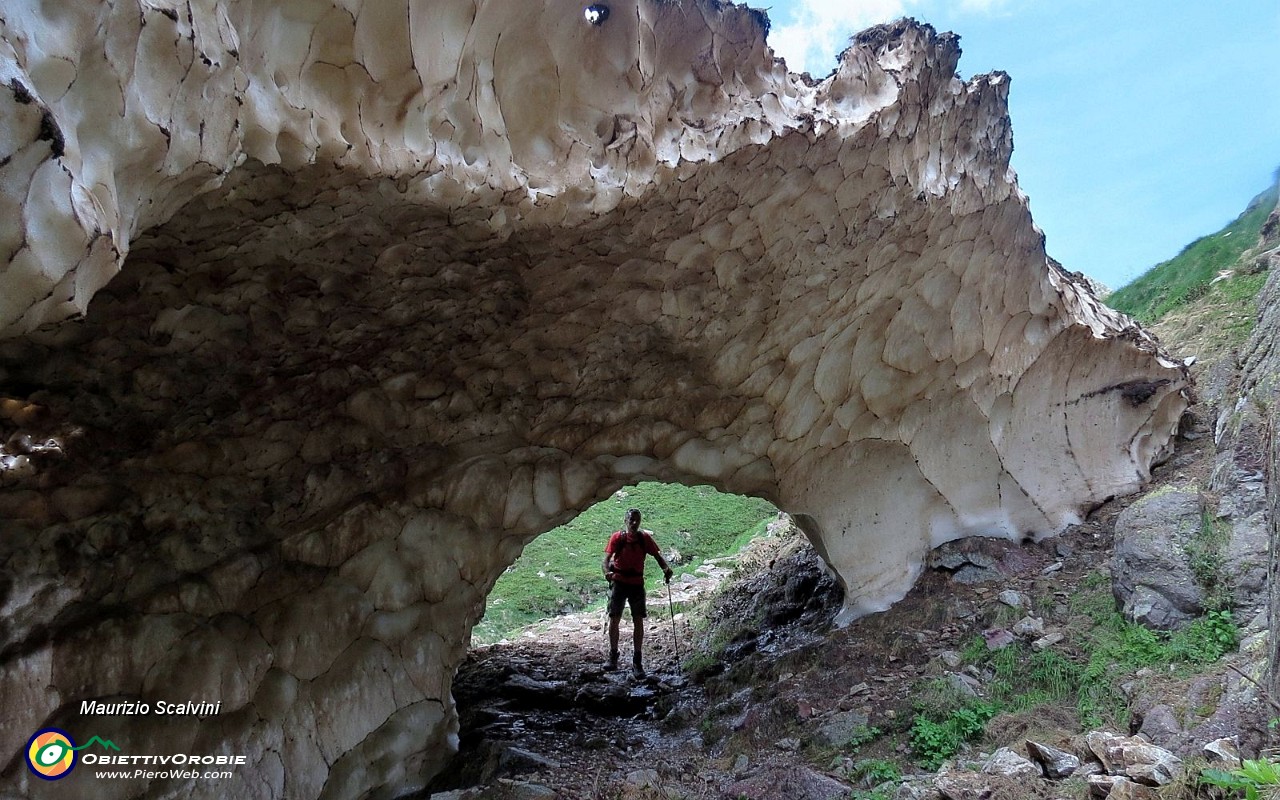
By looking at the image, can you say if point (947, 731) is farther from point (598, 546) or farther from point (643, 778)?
point (598, 546)

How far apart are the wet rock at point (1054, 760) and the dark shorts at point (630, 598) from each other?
3.79 metres

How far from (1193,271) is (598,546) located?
9766 mm

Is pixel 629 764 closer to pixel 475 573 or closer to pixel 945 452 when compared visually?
pixel 475 573

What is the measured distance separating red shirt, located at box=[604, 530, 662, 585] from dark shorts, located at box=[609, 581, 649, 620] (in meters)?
0.04

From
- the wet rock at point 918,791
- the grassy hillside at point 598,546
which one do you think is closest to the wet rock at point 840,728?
the wet rock at point 918,791

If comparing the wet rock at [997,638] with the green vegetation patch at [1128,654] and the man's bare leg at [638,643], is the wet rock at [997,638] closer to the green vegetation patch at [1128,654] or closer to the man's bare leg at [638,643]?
the green vegetation patch at [1128,654]

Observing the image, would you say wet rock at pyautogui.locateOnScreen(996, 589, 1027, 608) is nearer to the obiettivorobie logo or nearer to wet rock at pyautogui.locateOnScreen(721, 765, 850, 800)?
wet rock at pyautogui.locateOnScreen(721, 765, 850, 800)

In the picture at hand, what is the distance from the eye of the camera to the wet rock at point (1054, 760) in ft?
10.7

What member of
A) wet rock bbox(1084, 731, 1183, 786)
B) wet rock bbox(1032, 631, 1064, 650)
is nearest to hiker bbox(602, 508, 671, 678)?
wet rock bbox(1032, 631, 1064, 650)

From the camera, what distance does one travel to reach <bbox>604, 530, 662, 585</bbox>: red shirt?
22.4 ft

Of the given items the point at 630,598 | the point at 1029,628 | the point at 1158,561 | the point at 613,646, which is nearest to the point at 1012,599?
the point at 1029,628

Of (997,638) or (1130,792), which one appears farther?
(997,638)

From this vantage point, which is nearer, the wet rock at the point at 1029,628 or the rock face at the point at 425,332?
the rock face at the point at 425,332

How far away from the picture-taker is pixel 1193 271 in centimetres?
1004
